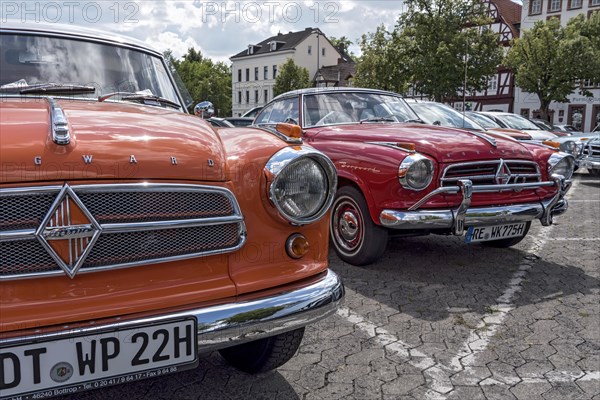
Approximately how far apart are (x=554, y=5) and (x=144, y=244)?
4377cm

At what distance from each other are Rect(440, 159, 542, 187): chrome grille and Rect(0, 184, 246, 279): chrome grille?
2.53 meters

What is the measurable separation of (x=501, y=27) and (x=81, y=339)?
46.7 meters

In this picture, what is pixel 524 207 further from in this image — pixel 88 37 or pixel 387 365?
pixel 88 37

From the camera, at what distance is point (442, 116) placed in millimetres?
7820

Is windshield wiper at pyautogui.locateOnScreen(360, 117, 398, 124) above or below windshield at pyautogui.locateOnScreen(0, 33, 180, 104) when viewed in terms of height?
below

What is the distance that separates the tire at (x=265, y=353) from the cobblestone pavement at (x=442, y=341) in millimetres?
62

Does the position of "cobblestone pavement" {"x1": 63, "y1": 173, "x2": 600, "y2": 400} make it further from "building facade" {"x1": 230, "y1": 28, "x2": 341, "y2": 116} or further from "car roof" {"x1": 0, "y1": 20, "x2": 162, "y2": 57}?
"building facade" {"x1": 230, "y1": 28, "x2": 341, "y2": 116}

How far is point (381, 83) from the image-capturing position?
30.2 m

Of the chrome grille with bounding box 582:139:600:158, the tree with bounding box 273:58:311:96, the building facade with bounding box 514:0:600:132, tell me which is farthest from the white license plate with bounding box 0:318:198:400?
the tree with bounding box 273:58:311:96

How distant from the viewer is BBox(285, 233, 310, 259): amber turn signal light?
89.4 inches

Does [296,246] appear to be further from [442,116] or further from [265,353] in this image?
[442,116]

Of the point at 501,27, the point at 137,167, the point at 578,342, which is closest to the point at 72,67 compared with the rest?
the point at 137,167

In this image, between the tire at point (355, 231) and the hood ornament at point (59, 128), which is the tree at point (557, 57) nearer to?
the tire at point (355, 231)

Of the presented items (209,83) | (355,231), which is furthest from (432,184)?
(209,83)
